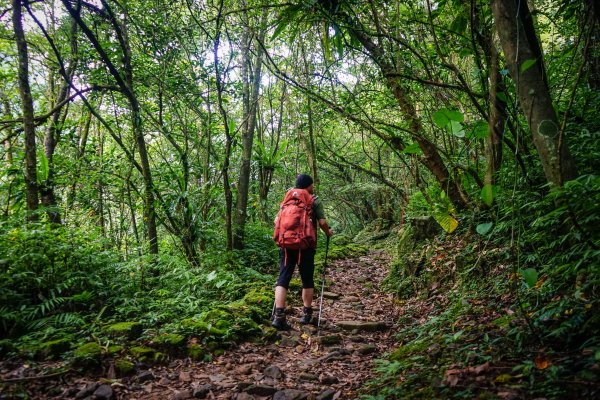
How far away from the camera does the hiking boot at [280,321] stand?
4.69 meters

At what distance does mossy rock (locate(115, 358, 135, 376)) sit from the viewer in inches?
124

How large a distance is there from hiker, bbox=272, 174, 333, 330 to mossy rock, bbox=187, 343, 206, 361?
117 centimetres

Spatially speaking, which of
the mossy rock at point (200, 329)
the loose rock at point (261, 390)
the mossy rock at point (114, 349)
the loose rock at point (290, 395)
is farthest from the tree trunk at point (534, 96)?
the mossy rock at point (114, 349)

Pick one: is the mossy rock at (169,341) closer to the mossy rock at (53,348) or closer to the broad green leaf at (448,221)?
the mossy rock at (53,348)

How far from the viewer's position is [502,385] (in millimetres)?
2033

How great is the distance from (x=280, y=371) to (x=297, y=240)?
1713mm

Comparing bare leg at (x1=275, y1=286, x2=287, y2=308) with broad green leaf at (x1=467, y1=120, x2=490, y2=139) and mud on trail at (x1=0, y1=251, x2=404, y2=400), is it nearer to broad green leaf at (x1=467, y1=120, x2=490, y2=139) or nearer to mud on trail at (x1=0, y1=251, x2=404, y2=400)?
mud on trail at (x1=0, y1=251, x2=404, y2=400)

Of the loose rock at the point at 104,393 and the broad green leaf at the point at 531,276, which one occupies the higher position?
the broad green leaf at the point at 531,276

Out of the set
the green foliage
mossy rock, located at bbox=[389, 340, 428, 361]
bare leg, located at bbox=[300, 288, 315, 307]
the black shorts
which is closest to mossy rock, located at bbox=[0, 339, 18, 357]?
the green foliage

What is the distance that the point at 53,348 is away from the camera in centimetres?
325

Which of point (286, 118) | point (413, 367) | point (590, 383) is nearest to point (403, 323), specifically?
point (413, 367)

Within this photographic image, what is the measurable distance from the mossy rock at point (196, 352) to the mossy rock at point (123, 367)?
0.62 m

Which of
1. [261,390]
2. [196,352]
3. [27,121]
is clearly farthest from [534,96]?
[27,121]

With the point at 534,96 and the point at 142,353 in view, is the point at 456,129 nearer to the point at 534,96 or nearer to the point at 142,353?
the point at 534,96
